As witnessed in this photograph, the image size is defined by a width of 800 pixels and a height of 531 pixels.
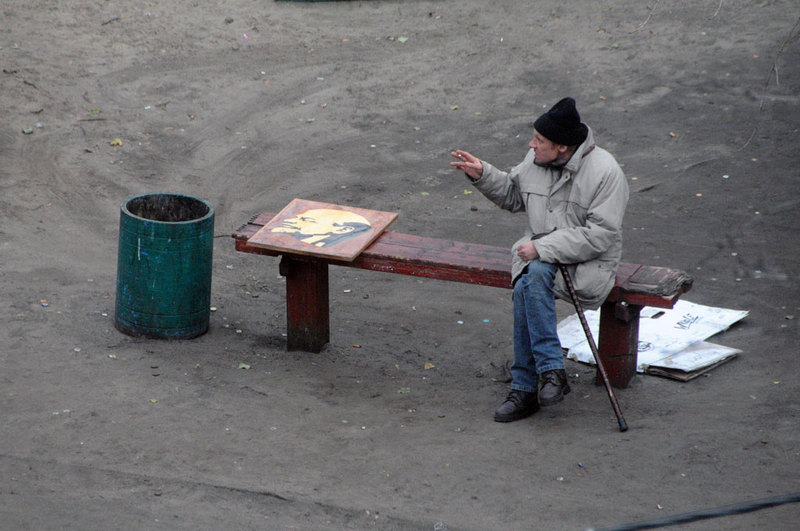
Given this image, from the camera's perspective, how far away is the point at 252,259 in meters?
7.66

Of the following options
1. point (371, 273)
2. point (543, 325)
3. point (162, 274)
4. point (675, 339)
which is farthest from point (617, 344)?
point (162, 274)

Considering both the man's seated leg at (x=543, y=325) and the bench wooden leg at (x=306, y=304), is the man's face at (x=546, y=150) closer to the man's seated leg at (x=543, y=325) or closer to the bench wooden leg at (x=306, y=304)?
the man's seated leg at (x=543, y=325)

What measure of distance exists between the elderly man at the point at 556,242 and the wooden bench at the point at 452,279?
0.73 ft

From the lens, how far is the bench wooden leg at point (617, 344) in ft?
17.9

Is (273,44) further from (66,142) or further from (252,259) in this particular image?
(252,259)

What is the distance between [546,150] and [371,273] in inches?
105

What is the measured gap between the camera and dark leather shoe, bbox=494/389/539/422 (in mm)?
5215

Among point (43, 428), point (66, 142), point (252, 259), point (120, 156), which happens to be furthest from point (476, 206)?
point (43, 428)

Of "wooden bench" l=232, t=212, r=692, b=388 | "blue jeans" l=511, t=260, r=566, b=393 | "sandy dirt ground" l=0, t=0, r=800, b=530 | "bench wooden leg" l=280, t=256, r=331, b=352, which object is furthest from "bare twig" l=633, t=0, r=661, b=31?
"blue jeans" l=511, t=260, r=566, b=393

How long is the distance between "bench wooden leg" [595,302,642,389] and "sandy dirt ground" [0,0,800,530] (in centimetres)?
19

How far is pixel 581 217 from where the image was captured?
5.18 m

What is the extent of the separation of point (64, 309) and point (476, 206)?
12.4ft

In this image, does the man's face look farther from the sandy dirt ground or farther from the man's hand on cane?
the sandy dirt ground

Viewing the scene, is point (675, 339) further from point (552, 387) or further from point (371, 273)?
point (371, 273)
